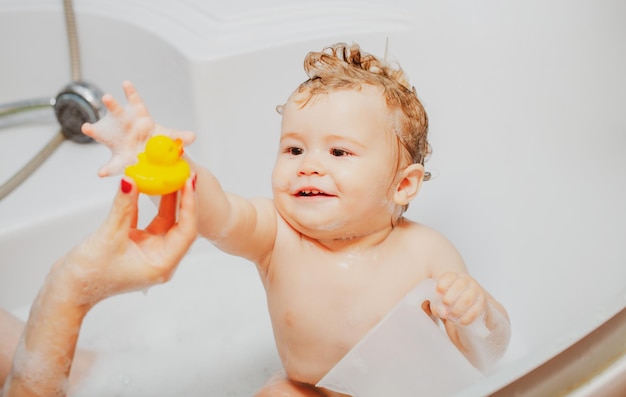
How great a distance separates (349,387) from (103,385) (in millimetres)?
461

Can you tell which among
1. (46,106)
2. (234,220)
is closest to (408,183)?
(234,220)

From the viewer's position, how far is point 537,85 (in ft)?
4.54

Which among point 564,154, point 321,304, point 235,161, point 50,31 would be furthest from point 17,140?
point 564,154

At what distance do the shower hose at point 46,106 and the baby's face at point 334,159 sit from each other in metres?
0.79

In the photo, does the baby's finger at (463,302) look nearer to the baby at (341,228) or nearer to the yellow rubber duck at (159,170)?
the baby at (341,228)

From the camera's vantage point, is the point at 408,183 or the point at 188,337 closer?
the point at 408,183

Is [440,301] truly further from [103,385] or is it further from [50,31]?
[50,31]

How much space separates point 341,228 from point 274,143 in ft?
1.87

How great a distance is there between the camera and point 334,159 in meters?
0.94

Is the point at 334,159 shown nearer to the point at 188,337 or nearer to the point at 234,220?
the point at 234,220

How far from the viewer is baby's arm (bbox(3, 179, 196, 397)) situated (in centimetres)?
75

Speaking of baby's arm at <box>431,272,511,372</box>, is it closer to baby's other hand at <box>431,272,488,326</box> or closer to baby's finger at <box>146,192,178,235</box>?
baby's other hand at <box>431,272,488,326</box>

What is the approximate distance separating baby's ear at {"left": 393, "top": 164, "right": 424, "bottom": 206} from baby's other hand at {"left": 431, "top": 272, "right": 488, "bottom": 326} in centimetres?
14

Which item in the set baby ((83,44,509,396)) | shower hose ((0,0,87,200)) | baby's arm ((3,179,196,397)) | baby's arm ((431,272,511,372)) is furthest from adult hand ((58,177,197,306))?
shower hose ((0,0,87,200))
